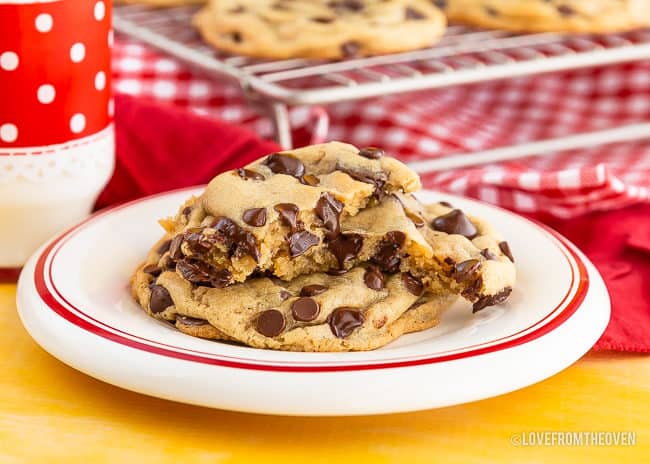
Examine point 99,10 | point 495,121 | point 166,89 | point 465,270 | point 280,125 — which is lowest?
point 495,121

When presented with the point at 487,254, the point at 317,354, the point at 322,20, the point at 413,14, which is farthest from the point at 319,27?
the point at 317,354

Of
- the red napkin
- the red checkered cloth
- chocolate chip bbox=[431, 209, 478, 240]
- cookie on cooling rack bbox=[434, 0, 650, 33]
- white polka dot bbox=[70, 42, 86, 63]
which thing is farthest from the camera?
cookie on cooling rack bbox=[434, 0, 650, 33]

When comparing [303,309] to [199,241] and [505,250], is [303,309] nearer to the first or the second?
[199,241]

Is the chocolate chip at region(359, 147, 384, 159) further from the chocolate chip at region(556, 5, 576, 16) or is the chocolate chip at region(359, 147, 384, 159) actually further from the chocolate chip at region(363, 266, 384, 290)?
the chocolate chip at region(556, 5, 576, 16)

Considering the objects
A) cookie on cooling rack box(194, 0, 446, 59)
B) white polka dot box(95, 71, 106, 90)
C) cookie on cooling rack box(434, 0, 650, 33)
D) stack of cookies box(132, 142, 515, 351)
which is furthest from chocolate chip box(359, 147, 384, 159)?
cookie on cooling rack box(434, 0, 650, 33)

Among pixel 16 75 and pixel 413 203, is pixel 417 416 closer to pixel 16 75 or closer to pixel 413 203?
pixel 413 203

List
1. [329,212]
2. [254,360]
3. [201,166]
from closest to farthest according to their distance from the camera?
[254,360] → [329,212] → [201,166]

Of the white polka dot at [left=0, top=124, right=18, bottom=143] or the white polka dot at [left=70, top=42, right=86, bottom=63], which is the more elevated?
the white polka dot at [left=70, top=42, right=86, bottom=63]
